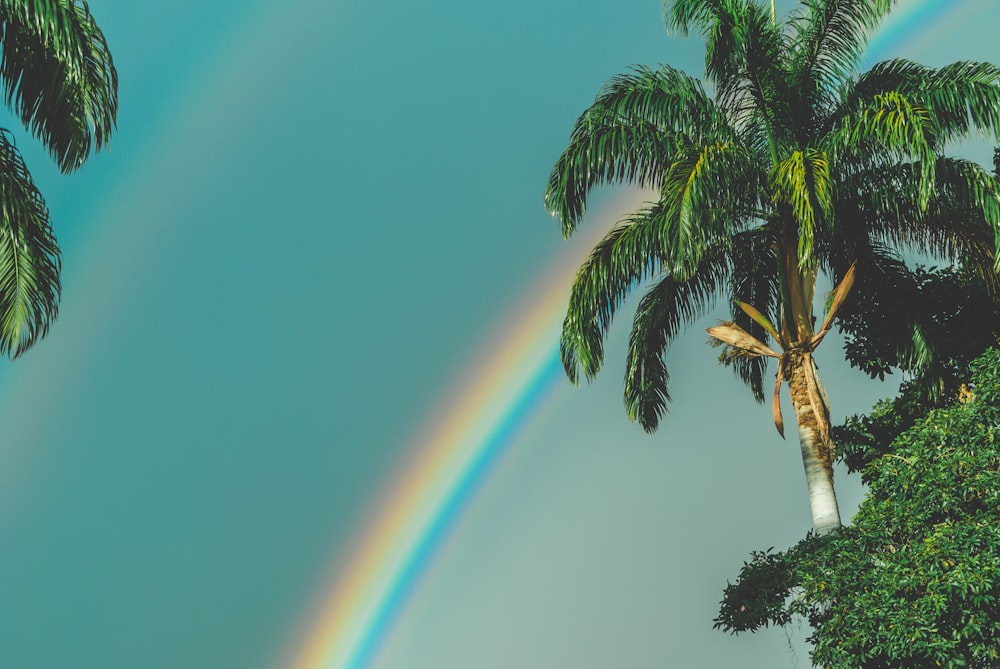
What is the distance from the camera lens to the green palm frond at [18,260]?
13.2 m

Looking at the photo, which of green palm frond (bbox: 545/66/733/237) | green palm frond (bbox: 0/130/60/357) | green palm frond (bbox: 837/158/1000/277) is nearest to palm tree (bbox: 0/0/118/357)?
green palm frond (bbox: 0/130/60/357)

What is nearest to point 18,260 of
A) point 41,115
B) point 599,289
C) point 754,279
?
point 41,115

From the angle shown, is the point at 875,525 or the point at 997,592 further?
the point at 875,525

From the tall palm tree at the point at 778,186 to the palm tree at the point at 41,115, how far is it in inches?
309

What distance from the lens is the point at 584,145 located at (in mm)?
18906

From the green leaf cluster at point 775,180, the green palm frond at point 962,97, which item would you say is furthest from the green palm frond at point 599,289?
the green palm frond at point 962,97

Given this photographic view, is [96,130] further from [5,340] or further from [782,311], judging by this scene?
[782,311]

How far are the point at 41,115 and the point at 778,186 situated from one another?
33.8ft

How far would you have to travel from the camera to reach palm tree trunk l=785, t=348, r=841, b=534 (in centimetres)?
1784

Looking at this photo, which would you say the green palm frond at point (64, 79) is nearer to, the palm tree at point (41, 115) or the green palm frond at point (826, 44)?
the palm tree at point (41, 115)

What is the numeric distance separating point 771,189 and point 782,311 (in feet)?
6.74

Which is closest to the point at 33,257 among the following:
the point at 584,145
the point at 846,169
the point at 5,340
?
the point at 5,340

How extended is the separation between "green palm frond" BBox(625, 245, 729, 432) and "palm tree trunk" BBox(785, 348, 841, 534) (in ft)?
7.85

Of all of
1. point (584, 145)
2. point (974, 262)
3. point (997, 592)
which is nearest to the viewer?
point (997, 592)
